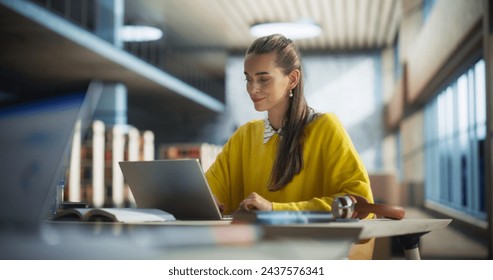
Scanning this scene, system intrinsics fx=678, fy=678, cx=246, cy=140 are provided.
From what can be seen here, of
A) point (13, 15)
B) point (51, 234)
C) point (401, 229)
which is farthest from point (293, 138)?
point (13, 15)

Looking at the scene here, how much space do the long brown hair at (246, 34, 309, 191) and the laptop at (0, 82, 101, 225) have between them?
1.72 feet

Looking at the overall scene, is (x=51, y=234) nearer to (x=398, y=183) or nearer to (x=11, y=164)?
(x=11, y=164)

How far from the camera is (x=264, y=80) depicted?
134 centimetres

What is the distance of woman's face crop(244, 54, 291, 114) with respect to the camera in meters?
1.33

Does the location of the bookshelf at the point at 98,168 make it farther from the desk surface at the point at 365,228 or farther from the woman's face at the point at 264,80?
the desk surface at the point at 365,228

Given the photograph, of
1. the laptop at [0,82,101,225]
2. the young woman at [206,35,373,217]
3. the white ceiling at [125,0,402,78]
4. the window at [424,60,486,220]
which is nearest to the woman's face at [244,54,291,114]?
the young woman at [206,35,373,217]

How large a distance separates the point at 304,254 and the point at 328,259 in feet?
0.17

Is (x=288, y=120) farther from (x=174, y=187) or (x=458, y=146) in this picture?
(x=458, y=146)

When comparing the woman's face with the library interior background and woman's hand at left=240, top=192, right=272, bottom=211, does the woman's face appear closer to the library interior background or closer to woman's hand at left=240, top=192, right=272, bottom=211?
woman's hand at left=240, top=192, right=272, bottom=211

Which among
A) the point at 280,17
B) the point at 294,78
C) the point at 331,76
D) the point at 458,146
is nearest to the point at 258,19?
the point at 280,17

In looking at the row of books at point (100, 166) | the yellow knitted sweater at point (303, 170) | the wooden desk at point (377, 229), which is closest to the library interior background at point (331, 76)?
the row of books at point (100, 166)

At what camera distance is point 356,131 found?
9.32m

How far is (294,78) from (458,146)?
566cm
